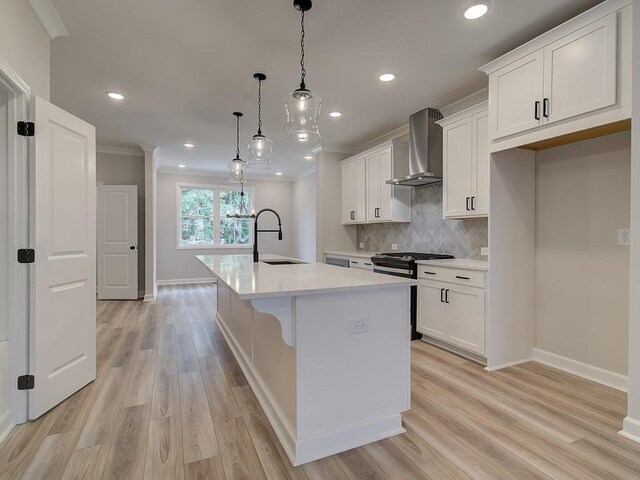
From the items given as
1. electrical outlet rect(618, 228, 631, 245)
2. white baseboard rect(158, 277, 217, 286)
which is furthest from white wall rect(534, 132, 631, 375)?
white baseboard rect(158, 277, 217, 286)

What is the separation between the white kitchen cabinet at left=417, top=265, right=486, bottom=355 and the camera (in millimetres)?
2920

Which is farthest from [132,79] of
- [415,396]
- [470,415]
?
[470,415]

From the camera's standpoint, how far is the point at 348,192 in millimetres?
5395

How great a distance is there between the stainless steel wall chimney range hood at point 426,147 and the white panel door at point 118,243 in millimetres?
4789

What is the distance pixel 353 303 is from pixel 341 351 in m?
0.26

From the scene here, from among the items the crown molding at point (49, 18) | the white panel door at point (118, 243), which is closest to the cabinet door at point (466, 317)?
the crown molding at point (49, 18)

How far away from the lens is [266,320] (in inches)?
86.4

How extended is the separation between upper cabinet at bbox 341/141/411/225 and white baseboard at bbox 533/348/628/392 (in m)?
2.19

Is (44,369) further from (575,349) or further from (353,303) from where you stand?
(575,349)

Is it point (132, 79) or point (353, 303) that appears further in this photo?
point (132, 79)

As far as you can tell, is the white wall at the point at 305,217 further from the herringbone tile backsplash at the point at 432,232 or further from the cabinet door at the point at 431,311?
the cabinet door at the point at 431,311

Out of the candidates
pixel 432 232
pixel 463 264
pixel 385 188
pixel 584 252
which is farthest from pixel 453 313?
pixel 385 188

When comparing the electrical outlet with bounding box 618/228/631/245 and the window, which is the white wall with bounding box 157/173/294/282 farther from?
the electrical outlet with bounding box 618/228/631/245

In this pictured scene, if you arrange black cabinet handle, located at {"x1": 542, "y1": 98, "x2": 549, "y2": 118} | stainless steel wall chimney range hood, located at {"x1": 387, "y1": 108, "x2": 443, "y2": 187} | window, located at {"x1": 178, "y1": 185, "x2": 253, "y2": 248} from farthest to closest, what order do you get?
window, located at {"x1": 178, "y1": 185, "x2": 253, "y2": 248}
stainless steel wall chimney range hood, located at {"x1": 387, "y1": 108, "x2": 443, "y2": 187}
black cabinet handle, located at {"x1": 542, "y1": 98, "x2": 549, "y2": 118}
